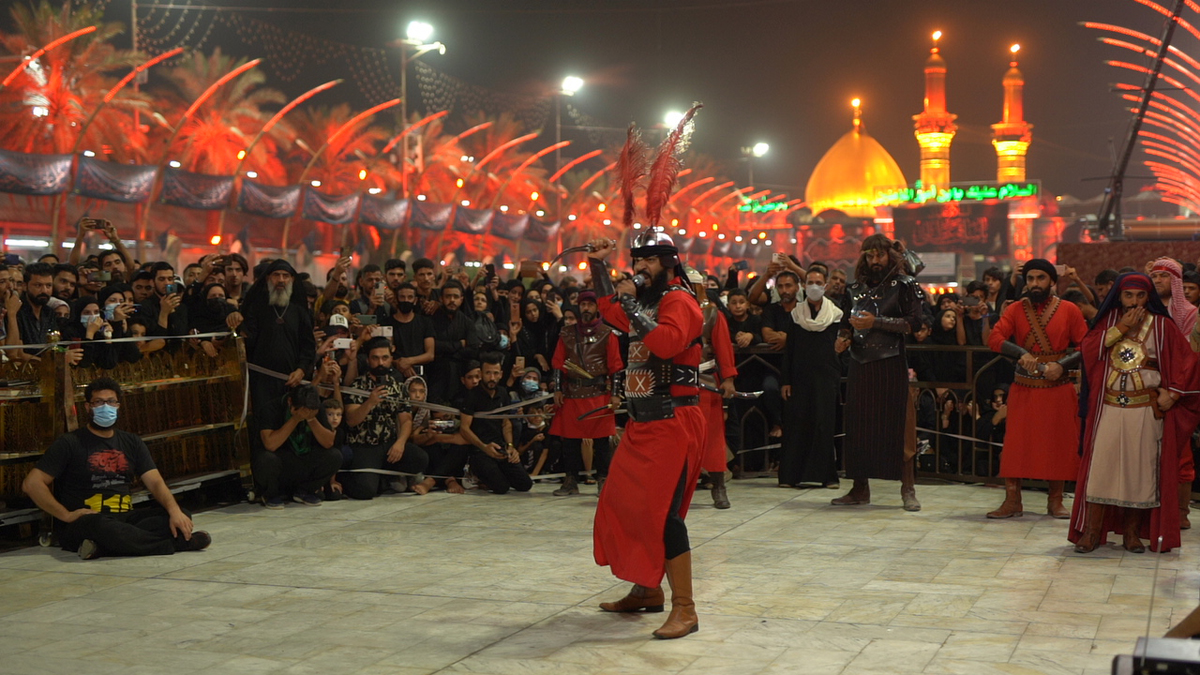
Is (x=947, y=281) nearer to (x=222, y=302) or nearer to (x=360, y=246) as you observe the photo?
(x=360, y=246)

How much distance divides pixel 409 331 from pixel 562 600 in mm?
5092

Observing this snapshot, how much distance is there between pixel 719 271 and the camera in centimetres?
8800

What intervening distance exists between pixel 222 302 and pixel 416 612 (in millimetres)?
4791

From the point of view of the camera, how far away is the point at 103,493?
787cm

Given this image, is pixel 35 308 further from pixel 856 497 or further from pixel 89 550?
pixel 856 497

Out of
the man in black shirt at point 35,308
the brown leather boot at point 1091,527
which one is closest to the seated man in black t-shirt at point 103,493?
the man in black shirt at point 35,308

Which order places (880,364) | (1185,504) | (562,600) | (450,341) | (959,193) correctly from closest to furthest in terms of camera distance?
1. (562,600)
2. (1185,504)
3. (880,364)
4. (450,341)
5. (959,193)

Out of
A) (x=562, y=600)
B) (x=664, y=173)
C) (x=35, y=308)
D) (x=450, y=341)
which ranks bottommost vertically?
(x=562, y=600)

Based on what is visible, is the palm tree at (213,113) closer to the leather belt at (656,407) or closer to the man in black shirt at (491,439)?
the man in black shirt at (491,439)

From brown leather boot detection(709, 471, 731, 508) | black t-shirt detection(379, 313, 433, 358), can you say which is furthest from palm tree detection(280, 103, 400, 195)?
brown leather boot detection(709, 471, 731, 508)

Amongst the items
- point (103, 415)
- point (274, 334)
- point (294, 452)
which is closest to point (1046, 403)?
point (294, 452)

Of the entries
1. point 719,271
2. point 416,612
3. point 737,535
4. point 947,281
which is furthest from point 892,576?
point 719,271

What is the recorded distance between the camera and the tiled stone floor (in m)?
5.34

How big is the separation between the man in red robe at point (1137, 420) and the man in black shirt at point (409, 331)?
5727 mm
